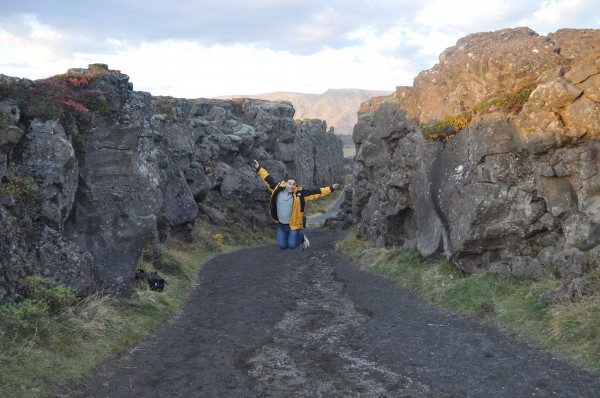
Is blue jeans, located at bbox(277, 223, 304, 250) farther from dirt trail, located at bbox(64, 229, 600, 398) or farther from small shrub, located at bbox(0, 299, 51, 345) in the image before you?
small shrub, located at bbox(0, 299, 51, 345)

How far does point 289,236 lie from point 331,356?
7564mm

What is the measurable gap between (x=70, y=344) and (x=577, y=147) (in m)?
13.4

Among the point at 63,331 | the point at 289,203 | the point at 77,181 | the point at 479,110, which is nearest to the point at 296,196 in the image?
the point at 289,203

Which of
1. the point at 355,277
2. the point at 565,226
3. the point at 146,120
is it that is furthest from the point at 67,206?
the point at 565,226

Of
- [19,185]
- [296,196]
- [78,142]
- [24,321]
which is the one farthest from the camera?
[296,196]

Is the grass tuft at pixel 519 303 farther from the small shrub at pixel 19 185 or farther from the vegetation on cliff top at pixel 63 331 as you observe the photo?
the small shrub at pixel 19 185

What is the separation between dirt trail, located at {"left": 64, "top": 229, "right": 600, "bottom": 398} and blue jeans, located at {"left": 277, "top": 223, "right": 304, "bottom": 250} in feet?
6.05

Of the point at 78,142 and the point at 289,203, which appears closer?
the point at 78,142

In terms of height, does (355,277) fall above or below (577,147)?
below

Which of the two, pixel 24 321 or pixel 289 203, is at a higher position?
pixel 289 203

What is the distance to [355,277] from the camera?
76.3ft

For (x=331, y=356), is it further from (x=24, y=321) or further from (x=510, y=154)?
(x=510, y=154)

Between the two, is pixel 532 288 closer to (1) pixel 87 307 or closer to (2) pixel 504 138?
(2) pixel 504 138

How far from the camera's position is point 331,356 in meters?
11.8
